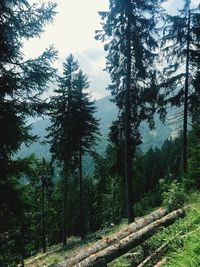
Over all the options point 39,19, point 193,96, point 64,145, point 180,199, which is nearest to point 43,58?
point 39,19

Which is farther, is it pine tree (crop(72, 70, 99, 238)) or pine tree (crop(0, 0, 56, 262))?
pine tree (crop(72, 70, 99, 238))

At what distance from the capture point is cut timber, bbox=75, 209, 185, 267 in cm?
820

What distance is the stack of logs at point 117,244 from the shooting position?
8242 millimetres

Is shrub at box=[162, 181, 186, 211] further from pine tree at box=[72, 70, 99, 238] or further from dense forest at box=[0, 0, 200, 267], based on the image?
pine tree at box=[72, 70, 99, 238]

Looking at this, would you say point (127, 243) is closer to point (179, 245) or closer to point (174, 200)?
point (179, 245)

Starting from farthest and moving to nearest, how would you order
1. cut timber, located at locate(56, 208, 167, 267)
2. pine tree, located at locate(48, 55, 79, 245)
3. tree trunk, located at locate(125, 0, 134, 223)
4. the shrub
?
pine tree, located at locate(48, 55, 79, 245)
tree trunk, located at locate(125, 0, 134, 223)
the shrub
cut timber, located at locate(56, 208, 167, 267)

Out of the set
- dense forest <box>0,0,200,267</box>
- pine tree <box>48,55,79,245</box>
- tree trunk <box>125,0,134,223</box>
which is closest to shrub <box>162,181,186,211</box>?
dense forest <box>0,0,200,267</box>

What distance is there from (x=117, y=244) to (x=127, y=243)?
250 millimetres

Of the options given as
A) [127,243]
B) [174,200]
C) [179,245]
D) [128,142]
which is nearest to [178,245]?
[179,245]

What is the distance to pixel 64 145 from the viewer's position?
104 feet

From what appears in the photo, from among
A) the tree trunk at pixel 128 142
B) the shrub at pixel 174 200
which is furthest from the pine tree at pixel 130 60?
the shrub at pixel 174 200

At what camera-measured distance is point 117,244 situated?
8.73 metres

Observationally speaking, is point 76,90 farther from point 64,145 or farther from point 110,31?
point 110,31

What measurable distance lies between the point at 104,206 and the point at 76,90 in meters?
40.2
